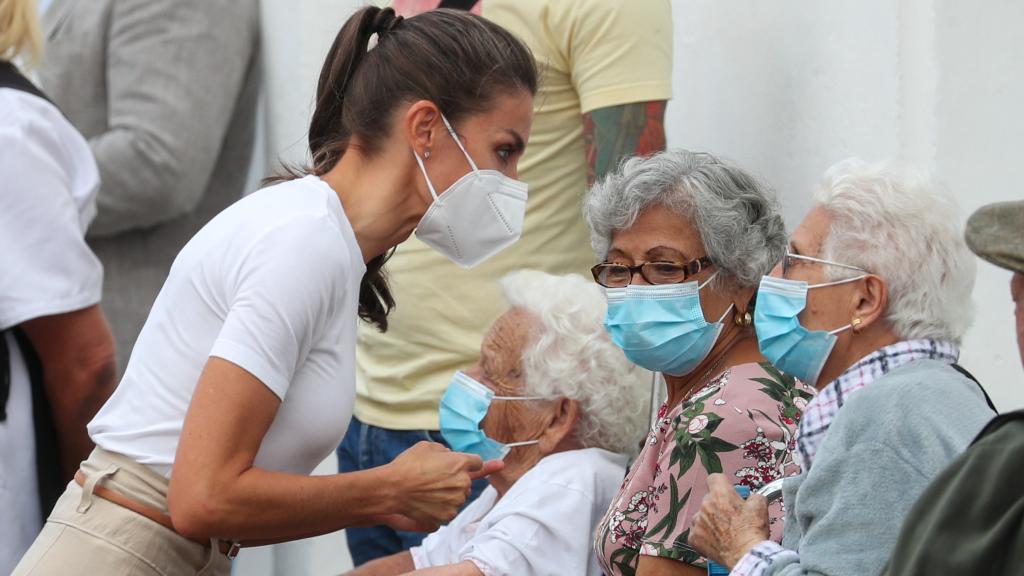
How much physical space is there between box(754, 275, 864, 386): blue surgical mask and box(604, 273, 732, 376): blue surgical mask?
1.28ft

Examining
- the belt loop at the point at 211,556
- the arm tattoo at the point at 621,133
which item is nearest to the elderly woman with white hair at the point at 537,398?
the arm tattoo at the point at 621,133

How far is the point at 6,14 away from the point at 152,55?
1583 millimetres

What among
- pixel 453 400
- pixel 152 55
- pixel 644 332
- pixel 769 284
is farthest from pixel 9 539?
pixel 152 55

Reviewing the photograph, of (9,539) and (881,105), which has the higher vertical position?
(881,105)

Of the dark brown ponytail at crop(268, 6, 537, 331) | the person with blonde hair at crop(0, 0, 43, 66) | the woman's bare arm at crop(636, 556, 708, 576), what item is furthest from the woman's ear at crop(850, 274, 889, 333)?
the person with blonde hair at crop(0, 0, 43, 66)

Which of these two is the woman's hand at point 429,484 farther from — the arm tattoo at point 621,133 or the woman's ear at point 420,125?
the arm tattoo at point 621,133

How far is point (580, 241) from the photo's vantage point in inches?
165

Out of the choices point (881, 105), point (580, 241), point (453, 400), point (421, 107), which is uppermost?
point (421, 107)

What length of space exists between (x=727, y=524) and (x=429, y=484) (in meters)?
0.55

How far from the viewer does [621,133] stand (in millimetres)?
3906

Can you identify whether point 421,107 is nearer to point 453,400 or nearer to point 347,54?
point 347,54

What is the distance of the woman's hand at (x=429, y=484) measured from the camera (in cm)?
272

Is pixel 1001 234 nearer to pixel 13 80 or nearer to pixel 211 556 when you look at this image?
pixel 211 556

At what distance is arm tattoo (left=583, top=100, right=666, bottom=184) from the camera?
154 inches
